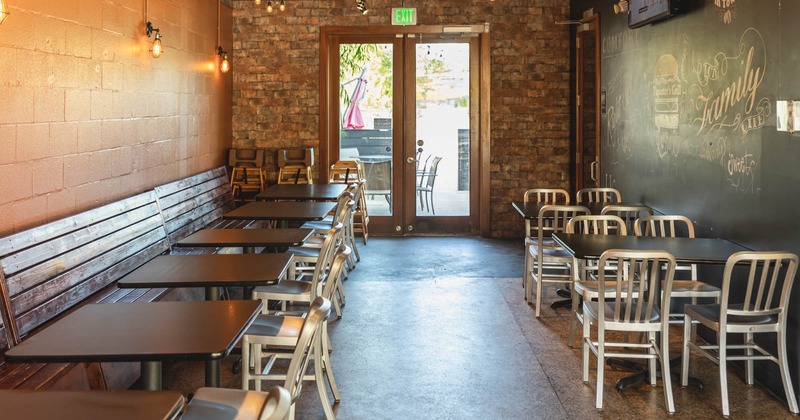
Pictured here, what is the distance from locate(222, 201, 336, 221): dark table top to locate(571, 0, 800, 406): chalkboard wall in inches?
112

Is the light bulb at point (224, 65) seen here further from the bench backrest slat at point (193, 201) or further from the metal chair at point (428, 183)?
the metal chair at point (428, 183)

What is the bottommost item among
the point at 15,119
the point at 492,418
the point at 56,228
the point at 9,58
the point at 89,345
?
the point at 492,418

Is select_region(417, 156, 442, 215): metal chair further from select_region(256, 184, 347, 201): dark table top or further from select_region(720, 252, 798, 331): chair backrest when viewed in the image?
select_region(720, 252, 798, 331): chair backrest

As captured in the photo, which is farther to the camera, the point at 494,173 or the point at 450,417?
the point at 494,173

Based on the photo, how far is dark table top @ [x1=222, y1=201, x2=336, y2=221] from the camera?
609cm

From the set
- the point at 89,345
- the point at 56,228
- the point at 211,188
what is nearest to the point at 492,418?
the point at 89,345

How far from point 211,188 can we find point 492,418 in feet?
17.0

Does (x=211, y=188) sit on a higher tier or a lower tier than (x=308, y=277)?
higher

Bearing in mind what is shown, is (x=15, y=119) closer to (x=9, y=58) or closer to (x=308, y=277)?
(x=9, y=58)

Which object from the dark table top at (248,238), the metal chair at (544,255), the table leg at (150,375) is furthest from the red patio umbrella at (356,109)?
the table leg at (150,375)

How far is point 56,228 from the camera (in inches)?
180

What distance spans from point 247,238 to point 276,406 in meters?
3.05

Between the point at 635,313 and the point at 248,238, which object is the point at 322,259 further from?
the point at 635,313

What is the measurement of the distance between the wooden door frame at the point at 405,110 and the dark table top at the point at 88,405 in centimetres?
767
